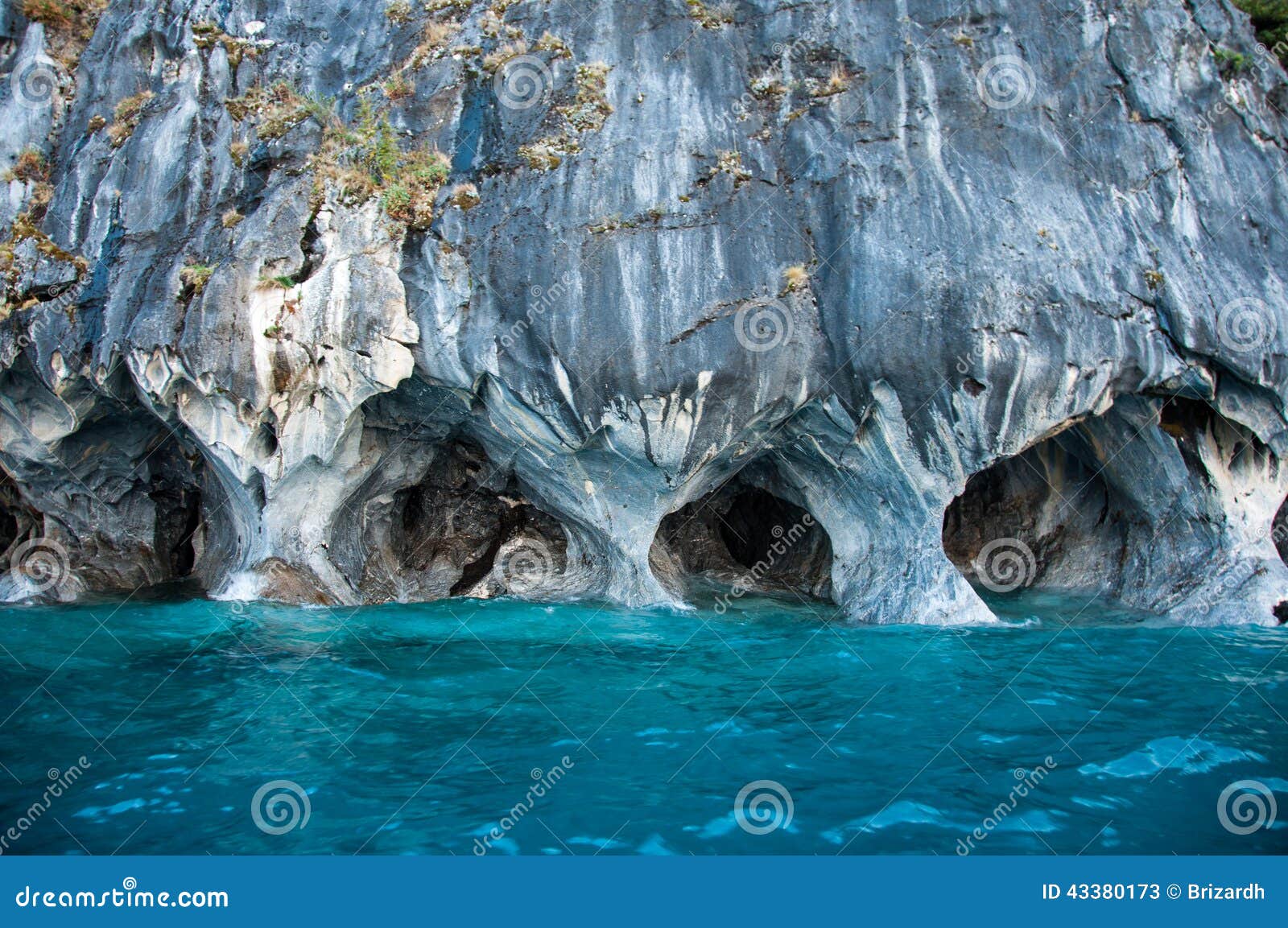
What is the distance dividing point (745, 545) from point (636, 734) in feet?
37.5

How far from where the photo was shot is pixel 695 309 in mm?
14266

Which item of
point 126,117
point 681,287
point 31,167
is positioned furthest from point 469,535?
point 31,167

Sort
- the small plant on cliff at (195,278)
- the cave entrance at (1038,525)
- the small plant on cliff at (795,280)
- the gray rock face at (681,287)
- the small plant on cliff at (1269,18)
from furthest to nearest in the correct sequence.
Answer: the small plant on cliff at (1269,18) → the cave entrance at (1038,525) → the small plant on cliff at (195,278) → the small plant on cliff at (795,280) → the gray rock face at (681,287)

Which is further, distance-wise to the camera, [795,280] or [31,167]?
[31,167]

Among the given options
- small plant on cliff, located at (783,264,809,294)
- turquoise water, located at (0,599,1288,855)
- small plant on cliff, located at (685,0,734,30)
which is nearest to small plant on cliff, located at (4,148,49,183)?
turquoise water, located at (0,599,1288,855)

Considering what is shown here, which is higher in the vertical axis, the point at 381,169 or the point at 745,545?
the point at 381,169

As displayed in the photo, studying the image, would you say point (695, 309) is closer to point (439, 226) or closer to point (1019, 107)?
point (439, 226)

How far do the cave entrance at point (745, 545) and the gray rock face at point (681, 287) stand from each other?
36cm

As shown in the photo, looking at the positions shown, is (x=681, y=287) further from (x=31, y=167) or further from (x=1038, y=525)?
(x=31, y=167)

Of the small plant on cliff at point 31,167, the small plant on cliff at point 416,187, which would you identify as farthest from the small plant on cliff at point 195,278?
the small plant on cliff at point 31,167

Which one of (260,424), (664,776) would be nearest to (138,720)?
(664,776)

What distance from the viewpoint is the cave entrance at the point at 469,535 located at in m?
17.5

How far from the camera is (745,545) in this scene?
800 inches

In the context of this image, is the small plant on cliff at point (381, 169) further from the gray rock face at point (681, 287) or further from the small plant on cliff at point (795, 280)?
the small plant on cliff at point (795, 280)
